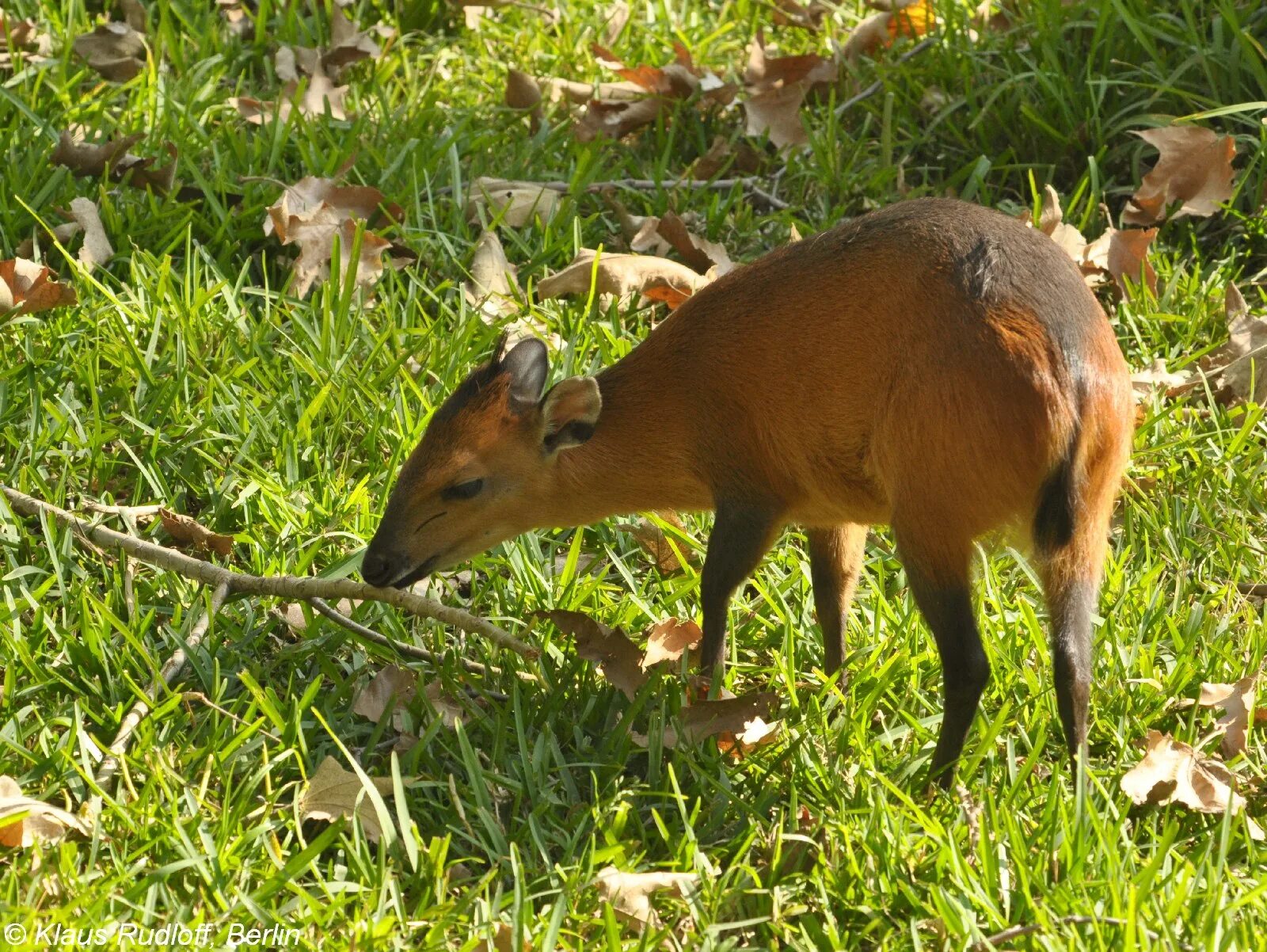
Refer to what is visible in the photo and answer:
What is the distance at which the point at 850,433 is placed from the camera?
3.75 meters

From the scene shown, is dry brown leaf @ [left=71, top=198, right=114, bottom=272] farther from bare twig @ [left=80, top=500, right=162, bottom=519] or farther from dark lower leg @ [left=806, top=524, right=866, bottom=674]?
dark lower leg @ [left=806, top=524, right=866, bottom=674]

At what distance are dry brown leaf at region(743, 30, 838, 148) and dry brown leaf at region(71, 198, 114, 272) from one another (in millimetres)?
2486

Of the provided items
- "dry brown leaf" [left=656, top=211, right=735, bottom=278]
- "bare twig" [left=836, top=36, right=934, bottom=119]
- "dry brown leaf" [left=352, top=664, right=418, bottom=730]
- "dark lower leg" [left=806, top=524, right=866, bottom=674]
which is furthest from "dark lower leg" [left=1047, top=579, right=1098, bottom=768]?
"bare twig" [left=836, top=36, right=934, bottom=119]

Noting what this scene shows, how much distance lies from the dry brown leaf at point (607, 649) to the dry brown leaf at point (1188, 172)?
2.78 meters

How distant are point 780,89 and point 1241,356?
2.15m

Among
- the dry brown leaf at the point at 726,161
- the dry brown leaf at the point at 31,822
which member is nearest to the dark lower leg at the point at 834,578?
the dry brown leaf at the point at 31,822

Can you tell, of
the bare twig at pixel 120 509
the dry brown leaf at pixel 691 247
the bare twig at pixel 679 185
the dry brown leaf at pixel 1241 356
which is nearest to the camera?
the bare twig at pixel 120 509

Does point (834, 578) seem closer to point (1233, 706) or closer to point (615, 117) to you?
point (1233, 706)

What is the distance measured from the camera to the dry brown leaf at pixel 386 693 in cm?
377

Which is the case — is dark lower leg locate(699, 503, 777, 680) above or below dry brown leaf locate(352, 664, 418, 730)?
above

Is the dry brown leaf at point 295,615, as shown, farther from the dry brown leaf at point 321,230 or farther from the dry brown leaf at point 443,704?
the dry brown leaf at point 321,230

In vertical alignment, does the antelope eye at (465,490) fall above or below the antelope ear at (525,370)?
below

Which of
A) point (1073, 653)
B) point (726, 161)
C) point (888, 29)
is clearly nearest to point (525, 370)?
point (1073, 653)

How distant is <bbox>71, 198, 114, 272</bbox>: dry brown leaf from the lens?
5062mm
